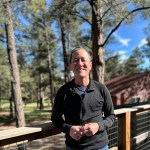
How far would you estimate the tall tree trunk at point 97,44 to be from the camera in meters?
10.9

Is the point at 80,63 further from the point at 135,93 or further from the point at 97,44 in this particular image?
the point at 135,93

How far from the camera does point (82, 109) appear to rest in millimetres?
2893

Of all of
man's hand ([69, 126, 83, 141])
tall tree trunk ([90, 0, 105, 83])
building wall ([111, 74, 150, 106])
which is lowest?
building wall ([111, 74, 150, 106])

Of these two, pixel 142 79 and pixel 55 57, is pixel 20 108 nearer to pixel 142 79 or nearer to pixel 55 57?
pixel 142 79

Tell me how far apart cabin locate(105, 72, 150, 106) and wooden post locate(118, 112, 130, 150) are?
25.8m

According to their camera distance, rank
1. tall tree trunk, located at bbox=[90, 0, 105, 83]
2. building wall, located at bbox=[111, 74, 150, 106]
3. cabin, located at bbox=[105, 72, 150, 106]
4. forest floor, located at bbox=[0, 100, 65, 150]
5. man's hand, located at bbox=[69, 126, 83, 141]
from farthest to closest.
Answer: cabin, located at bbox=[105, 72, 150, 106], building wall, located at bbox=[111, 74, 150, 106], forest floor, located at bbox=[0, 100, 65, 150], tall tree trunk, located at bbox=[90, 0, 105, 83], man's hand, located at bbox=[69, 126, 83, 141]

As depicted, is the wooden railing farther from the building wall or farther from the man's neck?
the building wall

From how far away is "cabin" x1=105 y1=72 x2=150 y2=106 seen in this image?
31.1 meters

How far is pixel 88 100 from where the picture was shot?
2910 mm

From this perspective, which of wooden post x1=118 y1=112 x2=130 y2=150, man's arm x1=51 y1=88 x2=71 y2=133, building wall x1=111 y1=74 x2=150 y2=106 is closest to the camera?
man's arm x1=51 y1=88 x2=71 y2=133

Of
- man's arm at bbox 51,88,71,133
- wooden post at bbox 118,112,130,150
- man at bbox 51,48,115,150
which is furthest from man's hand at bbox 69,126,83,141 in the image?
wooden post at bbox 118,112,130,150

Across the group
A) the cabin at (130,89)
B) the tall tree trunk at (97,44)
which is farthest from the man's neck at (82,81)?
the cabin at (130,89)

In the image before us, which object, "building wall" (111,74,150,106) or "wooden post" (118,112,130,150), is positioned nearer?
"wooden post" (118,112,130,150)

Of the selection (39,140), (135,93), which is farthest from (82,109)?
(135,93)
